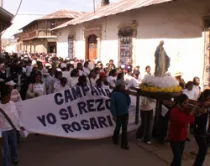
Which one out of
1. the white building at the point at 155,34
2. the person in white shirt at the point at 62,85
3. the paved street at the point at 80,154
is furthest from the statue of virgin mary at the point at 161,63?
the white building at the point at 155,34

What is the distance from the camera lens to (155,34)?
531 inches

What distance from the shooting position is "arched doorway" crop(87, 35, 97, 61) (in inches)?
821

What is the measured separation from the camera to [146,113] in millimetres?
7090

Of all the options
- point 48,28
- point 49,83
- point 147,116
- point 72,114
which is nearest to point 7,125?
point 72,114

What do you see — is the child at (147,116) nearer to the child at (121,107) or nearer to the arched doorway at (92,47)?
the child at (121,107)

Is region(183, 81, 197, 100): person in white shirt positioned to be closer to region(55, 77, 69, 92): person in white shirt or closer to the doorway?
region(55, 77, 69, 92): person in white shirt

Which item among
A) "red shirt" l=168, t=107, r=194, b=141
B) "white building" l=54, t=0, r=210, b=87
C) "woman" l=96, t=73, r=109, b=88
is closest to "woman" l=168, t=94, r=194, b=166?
→ "red shirt" l=168, t=107, r=194, b=141

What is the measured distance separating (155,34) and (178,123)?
8.88m

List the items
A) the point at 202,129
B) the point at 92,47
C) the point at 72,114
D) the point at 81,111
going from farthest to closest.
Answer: the point at 92,47, the point at 81,111, the point at 72,114, the point at 202,129

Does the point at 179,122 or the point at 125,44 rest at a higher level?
the point at 125,44

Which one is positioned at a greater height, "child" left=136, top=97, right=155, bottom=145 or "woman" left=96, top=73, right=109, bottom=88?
"woman" left=96, top=73, right=109, bottom=88

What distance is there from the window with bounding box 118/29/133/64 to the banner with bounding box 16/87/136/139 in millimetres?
8533

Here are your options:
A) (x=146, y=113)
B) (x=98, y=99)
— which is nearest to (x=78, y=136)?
(x=98, y=99)

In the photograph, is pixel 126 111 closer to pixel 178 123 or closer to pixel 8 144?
pixel 178 123
